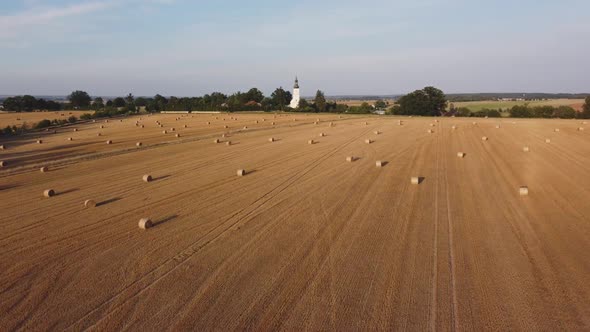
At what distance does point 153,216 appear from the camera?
9984 mm

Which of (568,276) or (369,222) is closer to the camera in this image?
(568,276)

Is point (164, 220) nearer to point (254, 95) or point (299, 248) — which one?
point (299, 248)

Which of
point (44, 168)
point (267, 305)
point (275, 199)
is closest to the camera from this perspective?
point (267, 305)

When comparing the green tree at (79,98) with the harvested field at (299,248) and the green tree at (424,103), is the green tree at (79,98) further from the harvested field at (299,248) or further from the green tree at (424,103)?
the harvested field at (299,248)

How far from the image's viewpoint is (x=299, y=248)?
798 cm

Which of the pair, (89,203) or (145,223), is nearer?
(145,223)

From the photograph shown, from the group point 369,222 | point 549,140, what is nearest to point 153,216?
point 369,222

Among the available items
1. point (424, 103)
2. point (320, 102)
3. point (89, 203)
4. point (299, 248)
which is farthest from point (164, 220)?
point (320, 102)

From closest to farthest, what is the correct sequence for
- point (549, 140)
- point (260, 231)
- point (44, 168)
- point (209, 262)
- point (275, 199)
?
point (209, 262) < point (260, 231) < point (275, 199) < point (44, 168) < point (549, 140)

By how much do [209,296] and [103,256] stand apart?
261 centimetres

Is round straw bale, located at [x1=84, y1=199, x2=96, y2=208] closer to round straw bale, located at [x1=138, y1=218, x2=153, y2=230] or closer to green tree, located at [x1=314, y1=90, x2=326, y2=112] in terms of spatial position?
round straw bale, located at [x1=138, y1=218, x2=153, y2=230]

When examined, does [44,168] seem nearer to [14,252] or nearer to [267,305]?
[14,252]

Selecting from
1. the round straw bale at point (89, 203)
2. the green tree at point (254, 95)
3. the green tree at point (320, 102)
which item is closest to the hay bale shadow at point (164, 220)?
the round straw bale at point (89, 203)

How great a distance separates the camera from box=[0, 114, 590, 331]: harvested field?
5770mm
